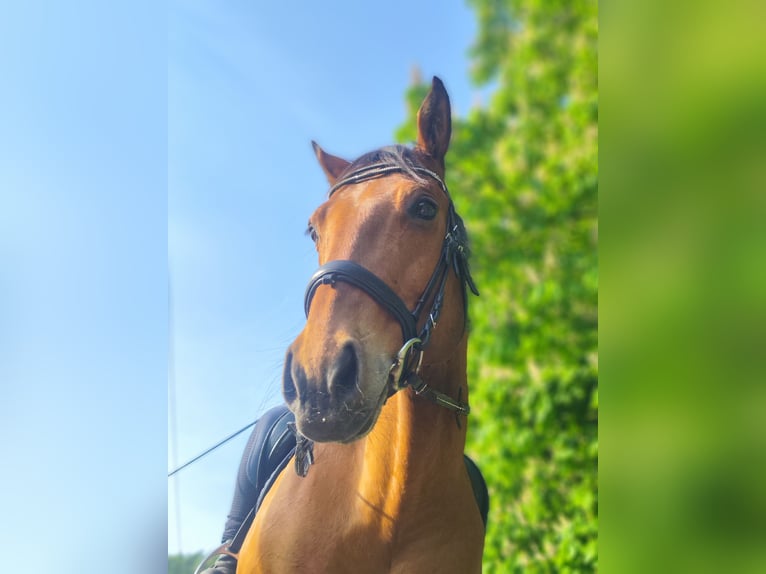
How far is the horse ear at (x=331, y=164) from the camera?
114 cm

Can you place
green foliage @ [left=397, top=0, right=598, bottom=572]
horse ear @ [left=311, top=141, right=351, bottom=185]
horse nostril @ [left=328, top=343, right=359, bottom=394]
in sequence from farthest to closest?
green foliage @ [left=397, top=0, right=598, bottom=572], horse ear @ [left=311, top=141, right=351, bottom=185], horse nostril @ [left=328, top=343, right=359, bottom=394]

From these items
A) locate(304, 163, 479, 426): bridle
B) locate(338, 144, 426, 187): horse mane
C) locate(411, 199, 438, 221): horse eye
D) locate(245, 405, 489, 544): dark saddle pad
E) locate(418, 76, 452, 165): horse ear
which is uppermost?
locate(418, 76, 452, 165): horse ear

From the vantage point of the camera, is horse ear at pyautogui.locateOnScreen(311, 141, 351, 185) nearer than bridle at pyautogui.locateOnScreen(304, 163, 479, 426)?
No

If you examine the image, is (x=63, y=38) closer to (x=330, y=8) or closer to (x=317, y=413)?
(x=330, y=8)

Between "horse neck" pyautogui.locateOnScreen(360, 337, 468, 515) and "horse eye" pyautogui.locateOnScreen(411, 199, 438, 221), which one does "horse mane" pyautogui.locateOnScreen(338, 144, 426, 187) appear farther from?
"horse neck" pyautogui.locateOnScreen(360, 337, 468, 515)

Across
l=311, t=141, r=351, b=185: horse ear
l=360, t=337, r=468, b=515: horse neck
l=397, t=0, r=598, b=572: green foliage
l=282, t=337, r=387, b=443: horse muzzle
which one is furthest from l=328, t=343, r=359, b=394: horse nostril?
l=397, t=0, r=598, b=572: green foliage

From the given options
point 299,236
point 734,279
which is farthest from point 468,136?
point 734,279

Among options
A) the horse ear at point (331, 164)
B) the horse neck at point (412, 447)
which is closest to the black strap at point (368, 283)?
the horse neck at point (412, 447)

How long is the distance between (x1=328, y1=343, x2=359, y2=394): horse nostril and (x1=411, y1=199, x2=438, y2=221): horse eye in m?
0.26

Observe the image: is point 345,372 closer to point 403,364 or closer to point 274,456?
point 403,364

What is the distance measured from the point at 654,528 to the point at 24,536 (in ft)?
5.16

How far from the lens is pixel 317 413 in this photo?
0.85 m

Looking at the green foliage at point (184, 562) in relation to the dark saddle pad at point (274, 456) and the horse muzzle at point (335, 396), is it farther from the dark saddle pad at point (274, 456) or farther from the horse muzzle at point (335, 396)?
the horse muzzle at point (335, 396)

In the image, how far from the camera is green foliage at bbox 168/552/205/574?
123cm
